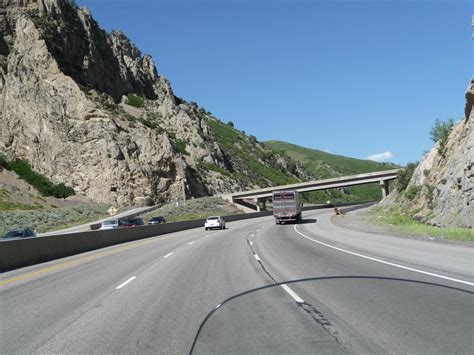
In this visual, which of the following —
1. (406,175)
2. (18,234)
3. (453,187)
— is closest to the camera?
(18,234)

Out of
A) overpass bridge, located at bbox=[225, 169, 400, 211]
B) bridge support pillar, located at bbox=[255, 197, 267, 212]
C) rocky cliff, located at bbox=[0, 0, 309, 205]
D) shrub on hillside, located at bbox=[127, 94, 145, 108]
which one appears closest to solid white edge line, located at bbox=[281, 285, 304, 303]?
rocky cliff, located at bbox=[0, 0, 309, 205]

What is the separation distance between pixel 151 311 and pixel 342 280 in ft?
14.8

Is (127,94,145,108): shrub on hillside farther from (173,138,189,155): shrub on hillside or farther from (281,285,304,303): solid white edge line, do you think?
(281,285,304,303): solid white edge line

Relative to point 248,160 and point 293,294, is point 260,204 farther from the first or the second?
point 293,294

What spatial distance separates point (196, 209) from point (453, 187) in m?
58.1

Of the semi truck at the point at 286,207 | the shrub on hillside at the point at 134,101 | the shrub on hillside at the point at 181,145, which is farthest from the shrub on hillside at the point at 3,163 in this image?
the semi truck at the point at 286,207

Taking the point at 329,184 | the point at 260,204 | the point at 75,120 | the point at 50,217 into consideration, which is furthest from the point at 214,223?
the point at 260,204

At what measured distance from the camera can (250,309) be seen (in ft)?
28.3

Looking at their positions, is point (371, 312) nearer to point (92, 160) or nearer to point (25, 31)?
point (92, 160)

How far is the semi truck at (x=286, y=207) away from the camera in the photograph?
5200 cm

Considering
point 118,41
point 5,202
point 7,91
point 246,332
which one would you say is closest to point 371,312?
point 246,332

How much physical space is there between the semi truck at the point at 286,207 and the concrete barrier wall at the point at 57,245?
15.5 meters

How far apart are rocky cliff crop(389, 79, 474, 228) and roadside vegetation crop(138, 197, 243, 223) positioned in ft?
122

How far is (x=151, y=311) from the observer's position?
880 centimetres
